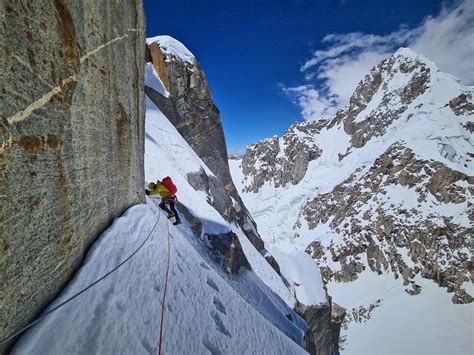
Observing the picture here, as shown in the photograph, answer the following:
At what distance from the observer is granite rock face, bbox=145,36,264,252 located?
907 inches

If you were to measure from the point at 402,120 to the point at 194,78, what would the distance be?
10590 cm

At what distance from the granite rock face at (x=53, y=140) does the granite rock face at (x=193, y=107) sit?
48.7 feet

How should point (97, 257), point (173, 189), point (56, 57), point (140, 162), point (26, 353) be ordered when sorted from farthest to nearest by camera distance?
point (173, 189), point (140, 162), point (97, 257), point (56, 57), point (26, 353)

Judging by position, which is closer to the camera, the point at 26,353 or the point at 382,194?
the point at 26,353

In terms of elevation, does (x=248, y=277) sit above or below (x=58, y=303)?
below

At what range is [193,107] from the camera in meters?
24.6

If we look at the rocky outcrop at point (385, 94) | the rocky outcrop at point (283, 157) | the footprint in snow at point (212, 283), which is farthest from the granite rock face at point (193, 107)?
the rocky outcrop at point (283, 157)

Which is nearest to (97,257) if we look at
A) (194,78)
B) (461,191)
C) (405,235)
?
(194,78)

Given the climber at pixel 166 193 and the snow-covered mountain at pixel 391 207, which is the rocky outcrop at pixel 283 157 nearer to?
the snow-covered mountain at pixel 391 207

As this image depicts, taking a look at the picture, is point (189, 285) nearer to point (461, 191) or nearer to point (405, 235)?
point (405, 235)

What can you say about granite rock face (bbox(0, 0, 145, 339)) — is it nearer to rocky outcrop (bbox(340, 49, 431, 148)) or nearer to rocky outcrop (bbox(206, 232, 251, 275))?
rocky outcrop (bbox(206, 232, 251, 275))

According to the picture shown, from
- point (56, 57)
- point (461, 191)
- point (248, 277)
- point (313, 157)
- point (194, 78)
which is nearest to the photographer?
point (56, 57)

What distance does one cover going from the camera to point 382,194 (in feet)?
275

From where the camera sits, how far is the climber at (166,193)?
10297 mm
